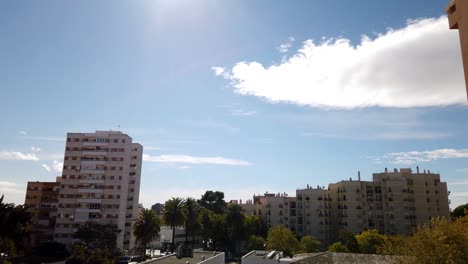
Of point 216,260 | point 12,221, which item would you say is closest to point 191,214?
point 216,260

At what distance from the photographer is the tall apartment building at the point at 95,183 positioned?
10144cm

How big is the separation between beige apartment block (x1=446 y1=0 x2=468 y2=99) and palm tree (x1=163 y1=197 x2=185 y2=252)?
229 feet

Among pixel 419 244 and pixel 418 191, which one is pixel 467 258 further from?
pixel 418 191

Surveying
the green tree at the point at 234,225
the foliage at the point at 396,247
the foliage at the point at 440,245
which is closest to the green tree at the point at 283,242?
the green tree at the point at 234,225

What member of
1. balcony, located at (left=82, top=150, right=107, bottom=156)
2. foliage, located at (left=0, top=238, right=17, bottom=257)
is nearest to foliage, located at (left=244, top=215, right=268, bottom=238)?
balcony, located at (left=82, top=150, right=107, bottom=156)

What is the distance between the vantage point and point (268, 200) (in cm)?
13675

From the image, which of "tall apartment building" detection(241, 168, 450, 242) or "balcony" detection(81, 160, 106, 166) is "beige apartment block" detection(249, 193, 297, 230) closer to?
"tall apartment building" detection(241, 168, 450, 242)

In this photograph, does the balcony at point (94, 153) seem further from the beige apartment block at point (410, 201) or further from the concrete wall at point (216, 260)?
the beige apartment block at point (410, 201)

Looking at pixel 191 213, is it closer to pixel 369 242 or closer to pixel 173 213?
pixel 173 213

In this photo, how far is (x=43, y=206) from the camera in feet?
361

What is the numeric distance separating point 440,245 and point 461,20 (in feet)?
63.7

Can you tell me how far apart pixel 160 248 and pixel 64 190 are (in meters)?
39.5

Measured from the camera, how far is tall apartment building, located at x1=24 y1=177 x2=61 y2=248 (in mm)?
105688

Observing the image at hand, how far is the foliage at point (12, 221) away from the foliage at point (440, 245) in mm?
43248
